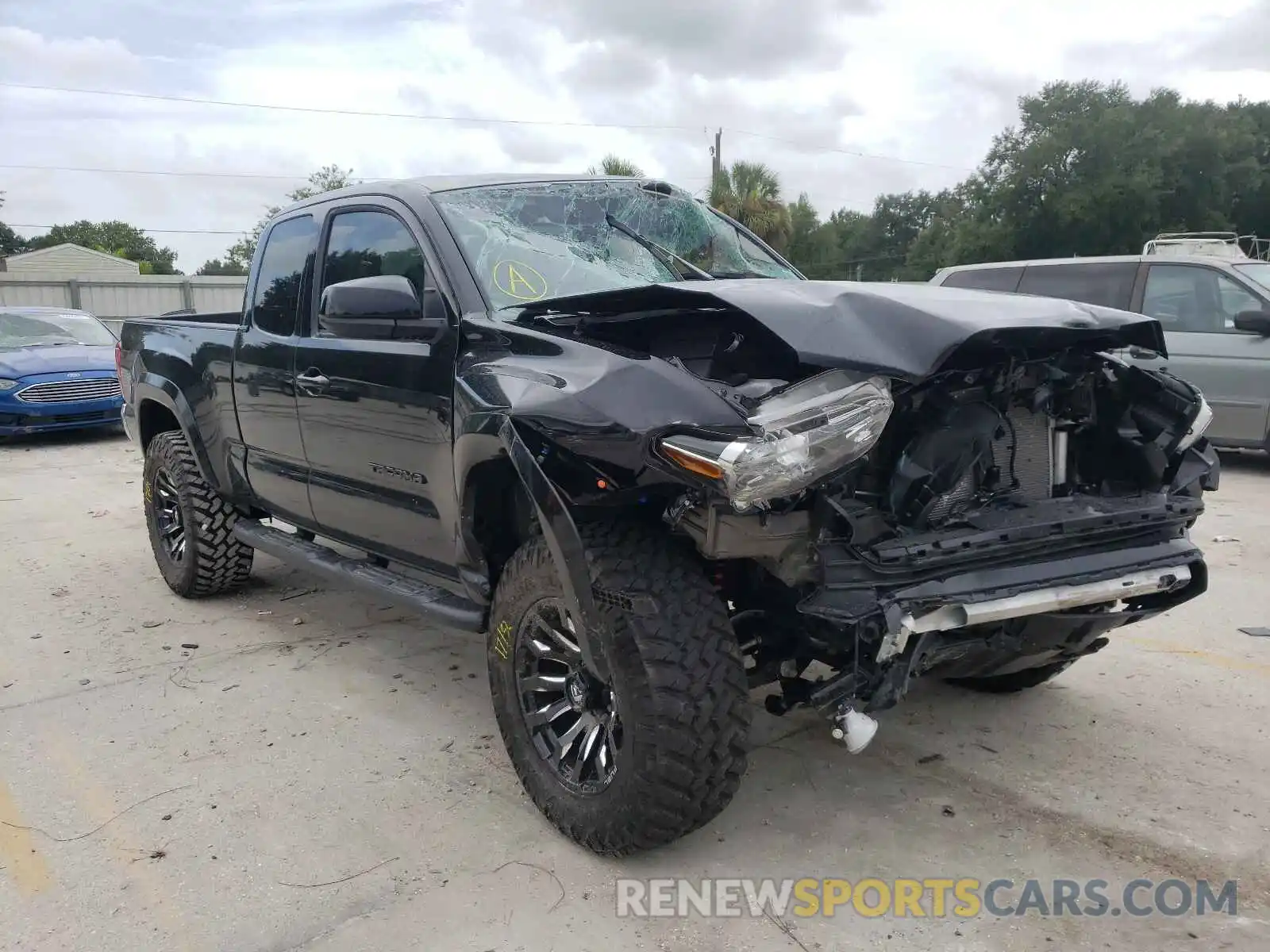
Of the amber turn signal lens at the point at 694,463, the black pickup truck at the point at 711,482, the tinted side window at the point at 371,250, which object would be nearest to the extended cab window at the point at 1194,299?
the black pickup truck at the point at 711,482

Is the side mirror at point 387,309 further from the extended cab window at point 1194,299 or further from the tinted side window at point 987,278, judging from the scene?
the extended cab window at point 1194,299

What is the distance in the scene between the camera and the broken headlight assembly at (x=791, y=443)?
89.9 inches

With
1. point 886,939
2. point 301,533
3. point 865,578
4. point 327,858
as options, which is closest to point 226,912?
point 327,858

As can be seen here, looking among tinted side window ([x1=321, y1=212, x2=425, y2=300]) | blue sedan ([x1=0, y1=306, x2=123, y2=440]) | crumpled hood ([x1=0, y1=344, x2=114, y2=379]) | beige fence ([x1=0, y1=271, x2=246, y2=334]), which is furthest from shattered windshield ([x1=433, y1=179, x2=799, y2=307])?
beige fence ([x1=0, y1=271, x2=246, y2=334])

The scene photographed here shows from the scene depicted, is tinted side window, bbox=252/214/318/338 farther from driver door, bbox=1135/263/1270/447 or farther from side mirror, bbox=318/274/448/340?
driver door, bbox=1135/263/1270/447

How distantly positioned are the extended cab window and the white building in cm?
5619

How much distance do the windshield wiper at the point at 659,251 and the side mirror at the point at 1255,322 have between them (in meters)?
6.24

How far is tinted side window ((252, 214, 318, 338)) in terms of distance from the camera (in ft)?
14.3

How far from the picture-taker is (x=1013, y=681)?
3861 millimetres

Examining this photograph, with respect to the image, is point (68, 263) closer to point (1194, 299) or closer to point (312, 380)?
point (1194, 299)

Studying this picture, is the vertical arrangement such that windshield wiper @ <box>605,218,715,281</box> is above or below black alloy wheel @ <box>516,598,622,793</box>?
above

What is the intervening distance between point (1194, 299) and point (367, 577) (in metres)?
7.61

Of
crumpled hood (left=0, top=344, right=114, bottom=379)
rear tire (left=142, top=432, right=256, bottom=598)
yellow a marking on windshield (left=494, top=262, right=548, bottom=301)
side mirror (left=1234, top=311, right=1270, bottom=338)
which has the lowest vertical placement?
rear tire (left=142, top=432, right=256, bottom=598)

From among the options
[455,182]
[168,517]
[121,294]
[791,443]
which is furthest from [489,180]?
[121,294]
